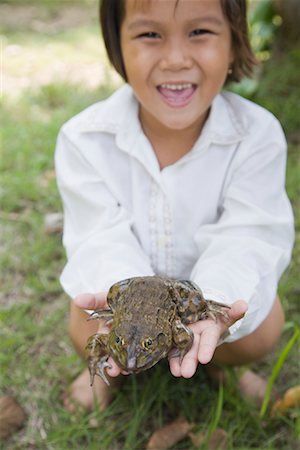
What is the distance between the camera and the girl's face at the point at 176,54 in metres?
2.24

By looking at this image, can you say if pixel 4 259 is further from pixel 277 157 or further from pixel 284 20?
pixel 284 20

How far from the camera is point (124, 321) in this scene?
1819mm

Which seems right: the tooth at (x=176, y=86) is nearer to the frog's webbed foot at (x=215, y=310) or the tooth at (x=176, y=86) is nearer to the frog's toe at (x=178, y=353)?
the frog's webbed foot at (x=215, y=310)

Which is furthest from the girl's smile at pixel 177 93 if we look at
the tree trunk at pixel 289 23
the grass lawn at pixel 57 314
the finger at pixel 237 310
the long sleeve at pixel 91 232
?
the tree trunk at pixel 289 23

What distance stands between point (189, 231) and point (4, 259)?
1174 mm

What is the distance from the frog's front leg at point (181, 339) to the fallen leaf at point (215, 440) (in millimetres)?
602

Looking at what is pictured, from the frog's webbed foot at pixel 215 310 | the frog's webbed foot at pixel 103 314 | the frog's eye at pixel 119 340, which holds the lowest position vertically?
the frog's webbed foot at pixel 103 314

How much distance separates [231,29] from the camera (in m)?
2.41

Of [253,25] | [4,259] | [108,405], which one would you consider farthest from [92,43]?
[108,405]

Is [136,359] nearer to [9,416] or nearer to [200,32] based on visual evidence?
[9,416]

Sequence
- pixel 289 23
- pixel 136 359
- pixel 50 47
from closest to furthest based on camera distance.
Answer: pixel 136 359 → pixel 289 23 → pixel 50 47

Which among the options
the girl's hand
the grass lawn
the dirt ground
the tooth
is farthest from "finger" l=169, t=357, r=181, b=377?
the dirt ground

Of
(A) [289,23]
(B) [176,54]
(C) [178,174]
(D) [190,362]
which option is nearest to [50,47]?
(A) [289,23]

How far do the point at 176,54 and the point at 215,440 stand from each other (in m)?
1.38
